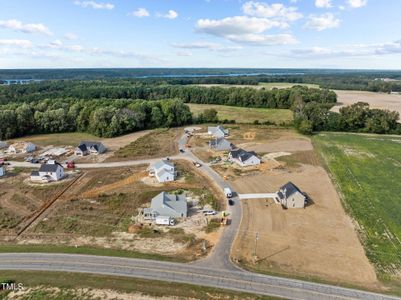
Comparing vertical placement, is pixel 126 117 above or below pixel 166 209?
above

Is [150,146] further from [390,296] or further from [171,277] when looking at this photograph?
[390,296]

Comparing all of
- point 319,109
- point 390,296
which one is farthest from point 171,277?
point 319,109

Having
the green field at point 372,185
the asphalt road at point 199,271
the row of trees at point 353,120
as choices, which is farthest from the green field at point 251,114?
the asphalt road at point 199,271

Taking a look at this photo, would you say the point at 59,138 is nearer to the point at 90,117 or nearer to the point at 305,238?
the point at 90,117

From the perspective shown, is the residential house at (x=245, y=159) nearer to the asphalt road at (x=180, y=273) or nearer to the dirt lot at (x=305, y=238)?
the dirt lot at (x=305, y=238)

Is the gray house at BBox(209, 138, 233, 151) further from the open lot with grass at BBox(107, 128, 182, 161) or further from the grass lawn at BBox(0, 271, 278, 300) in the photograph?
the grass lawn at BBox(0, 271, 278, 300)

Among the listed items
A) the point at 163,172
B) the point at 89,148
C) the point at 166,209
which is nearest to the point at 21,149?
the point at 89,148

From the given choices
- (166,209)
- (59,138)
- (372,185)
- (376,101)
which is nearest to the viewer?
(166,209)
